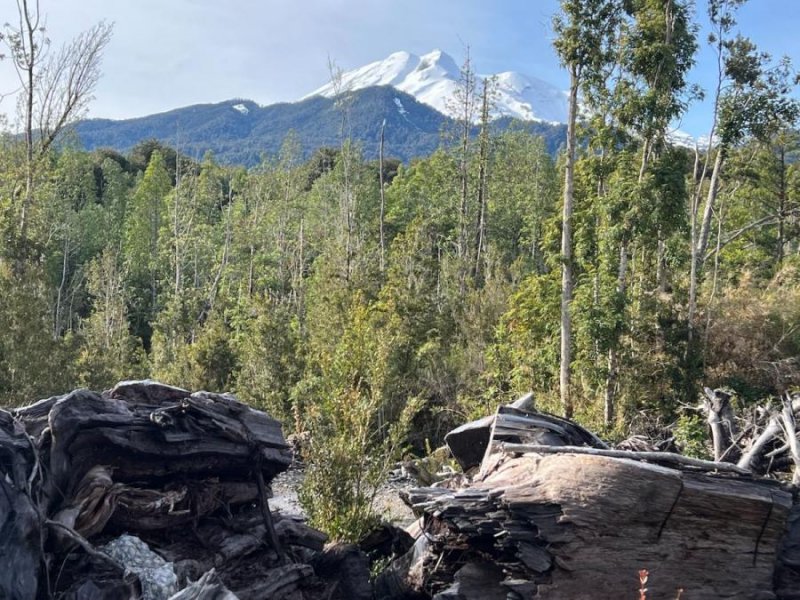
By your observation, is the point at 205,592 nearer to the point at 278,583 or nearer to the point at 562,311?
the point at 278,583

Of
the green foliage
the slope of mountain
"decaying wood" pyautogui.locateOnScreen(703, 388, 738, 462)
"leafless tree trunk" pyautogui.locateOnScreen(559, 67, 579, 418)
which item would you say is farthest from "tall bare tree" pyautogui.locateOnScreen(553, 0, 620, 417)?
the slope of mountain

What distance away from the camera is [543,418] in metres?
5.61

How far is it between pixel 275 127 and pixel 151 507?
7269 inches

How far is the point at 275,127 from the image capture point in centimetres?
18125

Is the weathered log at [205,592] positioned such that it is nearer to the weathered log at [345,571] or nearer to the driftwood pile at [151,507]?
the driftwood pile at [151,507]

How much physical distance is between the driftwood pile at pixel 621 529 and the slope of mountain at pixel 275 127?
127m

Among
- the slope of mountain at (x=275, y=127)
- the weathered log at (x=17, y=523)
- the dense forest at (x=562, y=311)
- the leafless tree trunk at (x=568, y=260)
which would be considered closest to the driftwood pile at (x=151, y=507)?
the weathered log at (x=17, y=523)

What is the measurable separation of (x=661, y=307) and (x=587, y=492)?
11485 millimetres

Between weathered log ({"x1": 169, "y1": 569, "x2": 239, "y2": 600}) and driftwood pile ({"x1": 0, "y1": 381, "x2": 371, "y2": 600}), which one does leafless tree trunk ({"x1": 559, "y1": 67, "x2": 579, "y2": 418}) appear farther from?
weathered log ({"x1": 169, "y1": 569, "x2": 239, "y2": 600})

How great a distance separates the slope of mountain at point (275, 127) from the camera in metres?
143

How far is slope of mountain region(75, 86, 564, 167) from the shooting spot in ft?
469

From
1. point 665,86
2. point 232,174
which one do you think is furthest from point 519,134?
point 665,86

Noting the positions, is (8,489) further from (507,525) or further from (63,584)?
(507,525)

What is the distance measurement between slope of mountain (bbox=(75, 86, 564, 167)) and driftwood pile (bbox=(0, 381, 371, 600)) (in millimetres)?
125949
